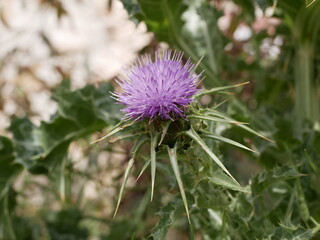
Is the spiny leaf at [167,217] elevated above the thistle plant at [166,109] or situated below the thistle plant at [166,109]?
below

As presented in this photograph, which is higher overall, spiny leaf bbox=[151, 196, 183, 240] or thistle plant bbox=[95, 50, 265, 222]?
thistle plant bbox=[95, 50, 265, 222]

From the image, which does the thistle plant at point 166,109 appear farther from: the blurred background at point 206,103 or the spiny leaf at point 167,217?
the blurred background at point 206,103

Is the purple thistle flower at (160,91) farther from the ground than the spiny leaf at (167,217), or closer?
farther from the ground

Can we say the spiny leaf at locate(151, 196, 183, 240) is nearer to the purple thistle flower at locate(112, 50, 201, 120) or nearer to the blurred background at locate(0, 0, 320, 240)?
the blurred background at locate(0, 0, 320, 240)

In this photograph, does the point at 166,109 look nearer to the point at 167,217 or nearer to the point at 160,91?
the point at 160,91

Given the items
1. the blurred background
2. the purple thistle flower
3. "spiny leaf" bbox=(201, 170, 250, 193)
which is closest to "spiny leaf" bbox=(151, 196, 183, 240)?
the blurred background

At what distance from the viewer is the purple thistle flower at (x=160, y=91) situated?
1.12 metres

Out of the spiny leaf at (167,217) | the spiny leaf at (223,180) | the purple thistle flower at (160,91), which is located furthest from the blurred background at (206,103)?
the purple thistle flower at (160,91)

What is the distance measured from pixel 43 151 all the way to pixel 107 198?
1.20 metres

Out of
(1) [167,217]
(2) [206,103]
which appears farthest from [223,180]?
(2) [206,103]

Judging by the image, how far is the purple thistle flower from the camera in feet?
3.67

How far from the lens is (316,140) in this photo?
1631mm

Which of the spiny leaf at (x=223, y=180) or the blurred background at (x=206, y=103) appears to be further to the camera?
the blurred background at (x=206, y=103)

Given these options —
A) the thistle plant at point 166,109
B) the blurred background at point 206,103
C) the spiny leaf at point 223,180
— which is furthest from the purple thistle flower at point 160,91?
the blurred background at point 206,103
